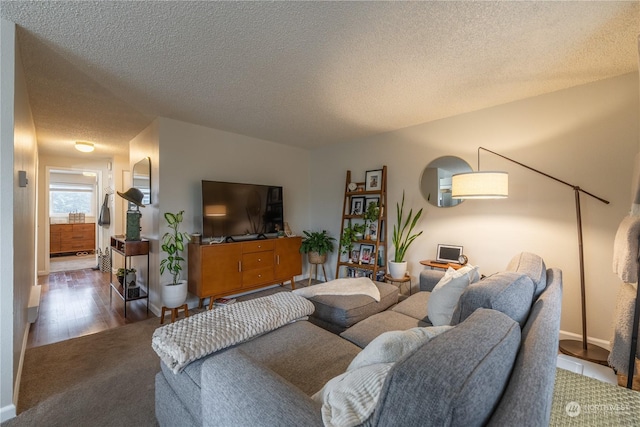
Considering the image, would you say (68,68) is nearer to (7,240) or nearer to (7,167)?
(7,167)

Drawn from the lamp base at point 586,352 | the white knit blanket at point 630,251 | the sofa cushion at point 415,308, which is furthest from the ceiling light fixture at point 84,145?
the lamp base at point 586,352

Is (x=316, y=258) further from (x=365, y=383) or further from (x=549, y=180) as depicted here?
(x=365, y=383)

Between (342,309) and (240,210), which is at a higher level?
(240,210)

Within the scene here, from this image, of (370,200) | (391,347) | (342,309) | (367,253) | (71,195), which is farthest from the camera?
(71,195)

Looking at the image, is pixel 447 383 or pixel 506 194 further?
pixel 506 194

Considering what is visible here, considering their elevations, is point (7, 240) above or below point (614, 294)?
above

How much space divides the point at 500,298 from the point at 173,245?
3053 millimetres

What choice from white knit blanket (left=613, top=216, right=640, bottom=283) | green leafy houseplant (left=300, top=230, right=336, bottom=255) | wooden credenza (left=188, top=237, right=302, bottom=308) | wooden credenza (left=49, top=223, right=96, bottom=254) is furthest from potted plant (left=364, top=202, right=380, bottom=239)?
wooden credenza (left=49, top=223, right=96, bottom=254)

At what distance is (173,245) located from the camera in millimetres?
2934

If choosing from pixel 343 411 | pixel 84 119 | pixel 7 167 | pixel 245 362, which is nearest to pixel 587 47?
pixel 343 411

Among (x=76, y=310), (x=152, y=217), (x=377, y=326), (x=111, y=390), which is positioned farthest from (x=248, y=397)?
(x=76, y=310)

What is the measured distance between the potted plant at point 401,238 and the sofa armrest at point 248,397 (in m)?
2.43

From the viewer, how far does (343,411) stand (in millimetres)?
621

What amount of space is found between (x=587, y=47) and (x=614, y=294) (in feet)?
6.48
